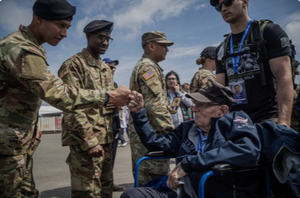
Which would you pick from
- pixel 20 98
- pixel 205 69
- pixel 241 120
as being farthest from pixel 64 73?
pixel 205 69

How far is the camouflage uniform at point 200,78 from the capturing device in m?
4.58

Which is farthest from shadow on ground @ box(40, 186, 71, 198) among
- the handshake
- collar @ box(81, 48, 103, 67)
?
the handshake

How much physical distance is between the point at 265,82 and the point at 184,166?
3.51 feet

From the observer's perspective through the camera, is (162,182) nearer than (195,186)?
No

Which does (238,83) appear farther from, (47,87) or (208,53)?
(208,53)

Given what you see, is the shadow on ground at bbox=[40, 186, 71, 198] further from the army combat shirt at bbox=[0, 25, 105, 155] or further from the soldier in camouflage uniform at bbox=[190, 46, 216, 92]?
the soldier in camouflage uniform at bbox=[190, 46, 216, 92]

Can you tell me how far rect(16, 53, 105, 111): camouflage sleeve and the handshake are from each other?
0.15 meters

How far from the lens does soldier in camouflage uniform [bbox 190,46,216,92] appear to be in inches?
182

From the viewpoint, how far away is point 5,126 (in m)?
1.92

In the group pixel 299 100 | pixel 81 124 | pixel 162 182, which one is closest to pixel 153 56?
pixel 81 124

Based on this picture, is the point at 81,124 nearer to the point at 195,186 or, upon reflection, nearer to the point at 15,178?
the point at 15,178

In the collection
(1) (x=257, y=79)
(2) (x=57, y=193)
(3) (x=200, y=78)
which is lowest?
(2) (x=57, y=193)

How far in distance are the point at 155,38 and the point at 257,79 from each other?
171 cm

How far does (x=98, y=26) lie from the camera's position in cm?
305
